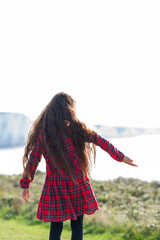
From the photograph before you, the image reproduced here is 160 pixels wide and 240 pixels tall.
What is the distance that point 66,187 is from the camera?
9.44 feet

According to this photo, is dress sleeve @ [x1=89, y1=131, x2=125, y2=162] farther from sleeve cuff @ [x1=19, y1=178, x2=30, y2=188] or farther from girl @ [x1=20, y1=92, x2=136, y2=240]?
sleeve cuff @ [x1=19, y1=178, x2=30, y2=188]

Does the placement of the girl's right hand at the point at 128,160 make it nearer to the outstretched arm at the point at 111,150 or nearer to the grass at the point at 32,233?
the outstretched arm at the point at 111,150

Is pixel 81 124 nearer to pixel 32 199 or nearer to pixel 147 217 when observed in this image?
pixel 147 217

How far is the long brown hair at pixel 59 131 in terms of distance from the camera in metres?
2.84

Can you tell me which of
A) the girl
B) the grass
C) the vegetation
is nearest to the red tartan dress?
the girl

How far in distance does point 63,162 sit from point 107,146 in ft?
1.47

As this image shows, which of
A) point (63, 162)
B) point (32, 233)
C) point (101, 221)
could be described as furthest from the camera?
point (101, 221)

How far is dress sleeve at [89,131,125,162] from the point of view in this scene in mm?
2850

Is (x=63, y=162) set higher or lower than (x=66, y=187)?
higher

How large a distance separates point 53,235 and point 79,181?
556 millimetres

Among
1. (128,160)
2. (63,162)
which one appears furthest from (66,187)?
(128,160)

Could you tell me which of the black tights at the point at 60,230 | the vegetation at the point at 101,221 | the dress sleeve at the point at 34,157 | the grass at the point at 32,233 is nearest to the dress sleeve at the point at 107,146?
the dress sleeve at the point at 34,157

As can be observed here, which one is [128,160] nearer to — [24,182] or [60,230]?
[60,230]

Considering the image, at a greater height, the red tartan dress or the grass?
the red tartan dress
